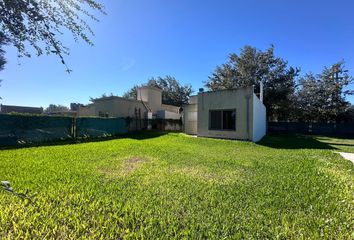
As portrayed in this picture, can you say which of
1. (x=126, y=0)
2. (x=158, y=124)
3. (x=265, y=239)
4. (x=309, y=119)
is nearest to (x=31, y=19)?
(x=126, y=0)

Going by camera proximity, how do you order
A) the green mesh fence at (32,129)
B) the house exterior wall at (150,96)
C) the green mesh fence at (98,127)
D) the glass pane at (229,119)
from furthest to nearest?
the house exterior wall at (150,96) < the green mesh fence at (98,127) < the glass pane at (229,119) < the green mesh fence at (32,129)

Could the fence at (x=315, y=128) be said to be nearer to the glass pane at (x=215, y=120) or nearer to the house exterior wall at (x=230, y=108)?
the glass pane at (x=215, y=120)

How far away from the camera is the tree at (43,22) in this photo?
1.76 metres

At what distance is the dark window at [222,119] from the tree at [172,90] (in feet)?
85.2

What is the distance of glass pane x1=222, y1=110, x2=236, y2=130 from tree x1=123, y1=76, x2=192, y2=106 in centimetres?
2653

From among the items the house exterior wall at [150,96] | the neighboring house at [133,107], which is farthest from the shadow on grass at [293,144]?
the house exterior wall at [150,96]

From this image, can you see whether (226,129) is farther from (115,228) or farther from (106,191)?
(115,228)

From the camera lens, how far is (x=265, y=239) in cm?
248

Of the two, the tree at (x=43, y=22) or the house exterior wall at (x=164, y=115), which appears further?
the house exterior wall at (x=164, y=115)

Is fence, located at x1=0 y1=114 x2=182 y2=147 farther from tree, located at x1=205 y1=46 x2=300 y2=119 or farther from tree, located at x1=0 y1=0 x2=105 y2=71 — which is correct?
tree, located at x1=205 y1=46 x2=300 y2=119

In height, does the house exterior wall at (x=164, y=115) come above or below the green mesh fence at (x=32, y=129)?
above

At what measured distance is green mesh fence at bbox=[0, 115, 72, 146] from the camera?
10836mm

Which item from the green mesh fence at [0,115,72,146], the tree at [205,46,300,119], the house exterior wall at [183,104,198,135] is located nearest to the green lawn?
the green mesh fence at [0,115,72,146]

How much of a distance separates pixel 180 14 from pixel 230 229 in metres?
9.48
